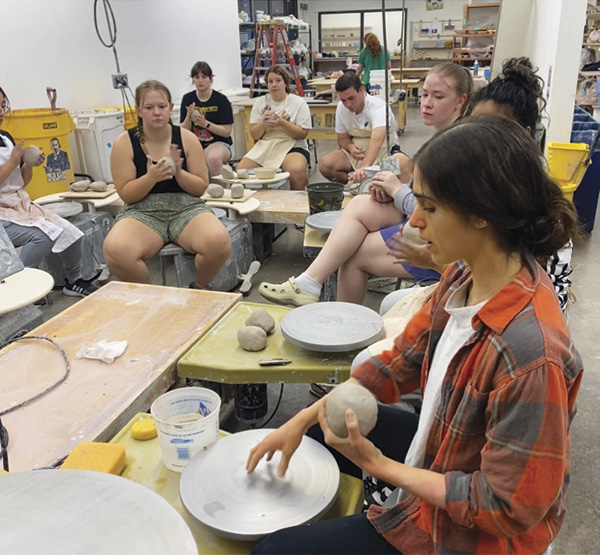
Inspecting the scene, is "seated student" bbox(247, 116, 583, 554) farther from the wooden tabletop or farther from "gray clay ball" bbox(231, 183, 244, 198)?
"gray clay ball" bbox(231, 183, 244, 198)

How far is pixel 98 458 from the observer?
1095 mm

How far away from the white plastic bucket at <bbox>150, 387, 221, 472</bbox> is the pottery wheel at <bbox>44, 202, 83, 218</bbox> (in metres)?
2.38

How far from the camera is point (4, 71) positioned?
4.15 m

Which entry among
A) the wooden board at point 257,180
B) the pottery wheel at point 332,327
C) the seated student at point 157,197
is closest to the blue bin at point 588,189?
the wooden board at point 257,180

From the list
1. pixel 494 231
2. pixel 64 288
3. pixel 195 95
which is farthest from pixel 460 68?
pixel 195 95

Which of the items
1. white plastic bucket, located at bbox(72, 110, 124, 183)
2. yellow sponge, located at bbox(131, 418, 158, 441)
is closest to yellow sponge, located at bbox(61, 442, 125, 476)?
yellow sponge, located at bbox(131, 418, 158, 441)

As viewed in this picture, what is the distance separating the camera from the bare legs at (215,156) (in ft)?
14.7

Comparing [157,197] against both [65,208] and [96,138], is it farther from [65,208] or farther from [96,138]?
[96,138]

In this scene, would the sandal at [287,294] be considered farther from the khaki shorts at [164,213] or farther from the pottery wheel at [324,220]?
the khaki shorts at [164,213]

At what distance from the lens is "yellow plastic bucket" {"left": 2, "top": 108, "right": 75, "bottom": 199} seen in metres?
3.88

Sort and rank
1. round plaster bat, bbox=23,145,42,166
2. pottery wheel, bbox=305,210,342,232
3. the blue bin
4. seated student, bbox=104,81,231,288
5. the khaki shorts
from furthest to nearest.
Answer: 1. the blue bin
2. round plaster bat, bbox=23,145,42,166
3. the khaki shorts
4. seated student, bbox=104,81,231,288
5. pottery wheel, bbox=305,210,342,232

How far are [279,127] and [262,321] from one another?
325 centimetres

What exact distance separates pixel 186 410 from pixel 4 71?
4068 mm

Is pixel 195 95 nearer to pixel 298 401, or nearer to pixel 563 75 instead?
pixel 563 75
